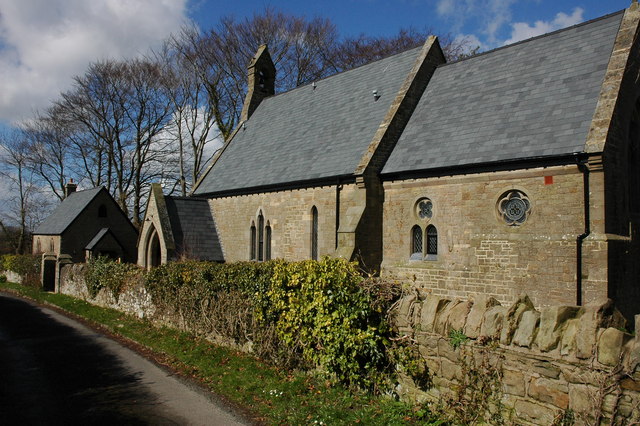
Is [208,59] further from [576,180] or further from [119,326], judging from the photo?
[576,180]

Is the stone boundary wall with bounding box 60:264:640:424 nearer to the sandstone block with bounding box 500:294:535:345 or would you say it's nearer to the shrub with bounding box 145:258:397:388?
the sandstone block with bounding box 500:294:535:345

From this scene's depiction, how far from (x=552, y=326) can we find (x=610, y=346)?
74 cm

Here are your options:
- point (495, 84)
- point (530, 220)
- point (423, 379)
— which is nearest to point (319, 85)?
point (495, 84)

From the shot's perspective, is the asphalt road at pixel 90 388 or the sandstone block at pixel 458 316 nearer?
the sandstone block at pixel 458 316

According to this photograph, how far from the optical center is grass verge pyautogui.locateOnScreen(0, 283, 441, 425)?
7.80 m

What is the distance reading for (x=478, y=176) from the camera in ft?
44.2

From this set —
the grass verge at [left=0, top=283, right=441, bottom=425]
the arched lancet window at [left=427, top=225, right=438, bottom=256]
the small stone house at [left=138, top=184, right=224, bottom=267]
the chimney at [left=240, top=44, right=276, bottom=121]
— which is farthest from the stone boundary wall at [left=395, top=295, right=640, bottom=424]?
the chimney at [left=240, top=44, right=276, bottom=121]

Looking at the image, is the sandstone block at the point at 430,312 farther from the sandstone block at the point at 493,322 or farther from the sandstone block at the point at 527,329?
the sandstone block at the point at 527,329

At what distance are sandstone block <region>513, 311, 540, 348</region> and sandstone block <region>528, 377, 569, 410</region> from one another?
1.53 ft

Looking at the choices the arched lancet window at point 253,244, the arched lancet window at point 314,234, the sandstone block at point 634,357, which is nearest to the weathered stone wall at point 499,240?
the arched lancet window at point 314,234

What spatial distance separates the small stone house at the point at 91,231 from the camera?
33.1m

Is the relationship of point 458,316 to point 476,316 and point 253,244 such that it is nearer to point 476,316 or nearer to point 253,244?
point 476,316

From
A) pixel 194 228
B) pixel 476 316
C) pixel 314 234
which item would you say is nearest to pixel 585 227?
pixel 476 316

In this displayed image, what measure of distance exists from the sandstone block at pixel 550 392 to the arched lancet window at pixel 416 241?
8.94 metres
